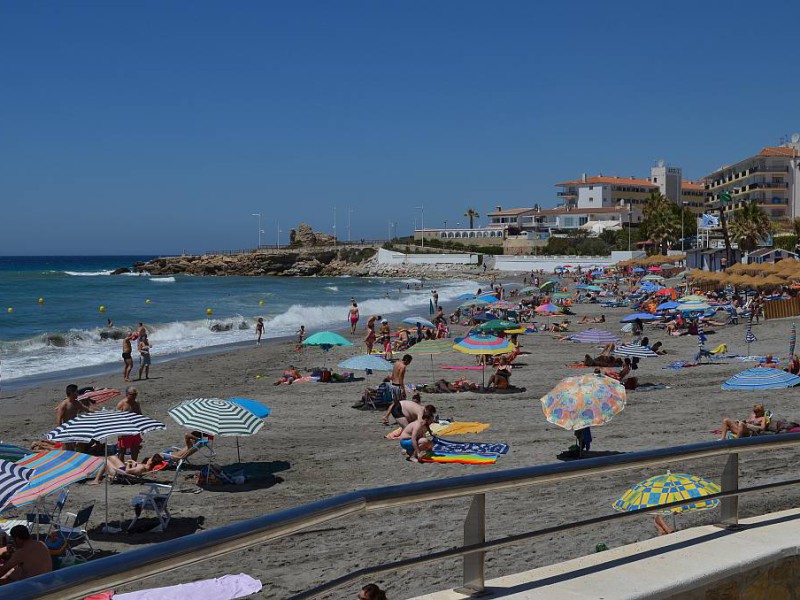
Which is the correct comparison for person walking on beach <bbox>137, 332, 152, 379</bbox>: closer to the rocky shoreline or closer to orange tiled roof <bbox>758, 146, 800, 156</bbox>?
orange tiled roof <bbox>758, 146, 800, 156</bbox>

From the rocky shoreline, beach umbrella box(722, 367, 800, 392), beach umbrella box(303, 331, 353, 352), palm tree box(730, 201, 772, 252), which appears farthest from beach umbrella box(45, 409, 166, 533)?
the rocky shoreline

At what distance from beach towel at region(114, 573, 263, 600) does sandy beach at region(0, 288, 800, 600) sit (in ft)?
0.52

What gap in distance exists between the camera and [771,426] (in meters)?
11.7

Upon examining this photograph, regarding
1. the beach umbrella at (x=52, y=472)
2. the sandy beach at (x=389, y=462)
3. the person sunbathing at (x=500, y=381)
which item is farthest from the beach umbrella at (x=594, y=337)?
the beach umbrella at (x=52, y=472)

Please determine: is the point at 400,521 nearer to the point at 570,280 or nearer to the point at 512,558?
the point at 512,558

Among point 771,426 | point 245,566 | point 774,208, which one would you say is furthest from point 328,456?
point 774,208

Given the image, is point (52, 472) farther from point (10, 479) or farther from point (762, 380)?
point (762, 380)

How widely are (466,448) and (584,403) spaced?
1.89 meters

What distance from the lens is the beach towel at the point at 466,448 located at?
39.6 ft

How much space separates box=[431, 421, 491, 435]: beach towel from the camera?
1402 cm

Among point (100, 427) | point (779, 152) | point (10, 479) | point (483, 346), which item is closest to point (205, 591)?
point (10, 479)

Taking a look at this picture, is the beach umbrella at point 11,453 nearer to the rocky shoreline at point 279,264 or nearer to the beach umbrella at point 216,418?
the beach umbrella at point 216,418

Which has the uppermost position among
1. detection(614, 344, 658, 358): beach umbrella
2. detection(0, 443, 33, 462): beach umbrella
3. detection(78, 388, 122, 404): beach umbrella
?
detection(614, 344, 658, 358): beach umbrella

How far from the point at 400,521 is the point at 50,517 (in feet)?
11.8
